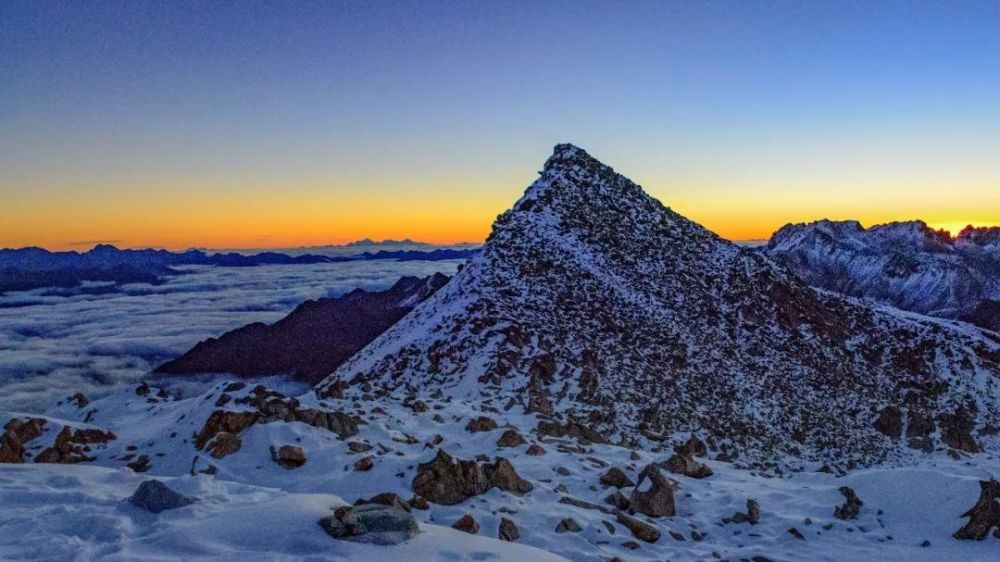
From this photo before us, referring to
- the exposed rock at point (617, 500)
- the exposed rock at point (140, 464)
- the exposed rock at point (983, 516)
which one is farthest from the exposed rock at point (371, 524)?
the exposed rock at point (983, 516)

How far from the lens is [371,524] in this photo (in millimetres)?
9594

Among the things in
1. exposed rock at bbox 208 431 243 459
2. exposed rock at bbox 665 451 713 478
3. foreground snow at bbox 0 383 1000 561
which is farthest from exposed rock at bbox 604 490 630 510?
exposed rock at bbox 208 431 243 459

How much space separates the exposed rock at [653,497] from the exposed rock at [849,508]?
4325 millimetres

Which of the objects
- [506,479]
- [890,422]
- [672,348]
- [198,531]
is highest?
[672,348]

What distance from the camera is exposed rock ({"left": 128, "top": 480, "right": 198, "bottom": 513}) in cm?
1038

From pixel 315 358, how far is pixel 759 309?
346 feet

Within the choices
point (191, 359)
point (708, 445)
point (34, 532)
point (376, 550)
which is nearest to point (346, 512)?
point (376, 550)

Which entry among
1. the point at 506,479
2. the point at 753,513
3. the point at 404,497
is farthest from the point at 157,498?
the point at 753,513

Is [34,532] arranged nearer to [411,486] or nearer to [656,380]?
[411,486]

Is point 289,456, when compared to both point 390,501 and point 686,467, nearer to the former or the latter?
point 390,501

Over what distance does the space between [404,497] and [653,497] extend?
635cm

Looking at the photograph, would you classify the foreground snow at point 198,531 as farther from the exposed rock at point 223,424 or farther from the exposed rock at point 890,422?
the exposed rock at point 890,422

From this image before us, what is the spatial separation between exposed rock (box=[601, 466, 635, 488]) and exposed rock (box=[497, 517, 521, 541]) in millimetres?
4676

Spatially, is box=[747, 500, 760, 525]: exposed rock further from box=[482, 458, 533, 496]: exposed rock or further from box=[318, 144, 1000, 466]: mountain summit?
box=[318, 144, 1000, 466]: mountain summit
